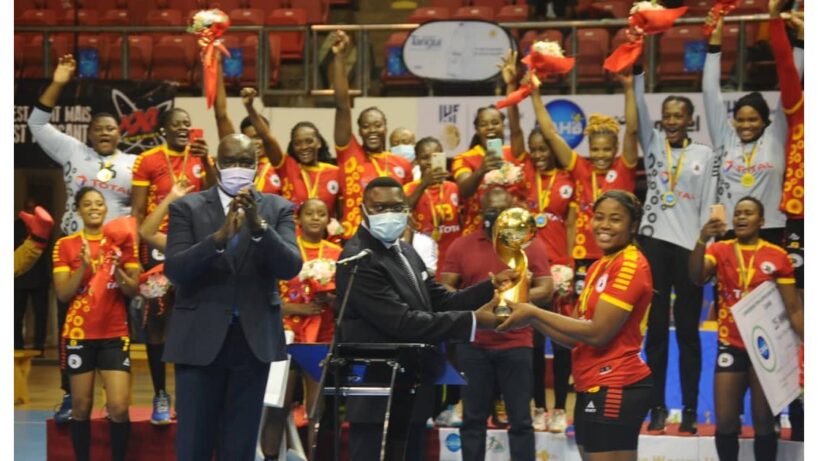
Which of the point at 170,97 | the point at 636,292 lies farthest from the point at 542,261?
the point at 170,97

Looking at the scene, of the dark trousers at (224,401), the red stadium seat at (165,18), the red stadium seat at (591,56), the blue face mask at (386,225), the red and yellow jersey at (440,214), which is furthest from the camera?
the red stadium seat at (165,18)

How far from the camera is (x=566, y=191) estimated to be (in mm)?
8062

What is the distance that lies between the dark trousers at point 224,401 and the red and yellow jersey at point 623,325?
1.41 metres

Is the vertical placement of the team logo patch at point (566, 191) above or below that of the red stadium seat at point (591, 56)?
below

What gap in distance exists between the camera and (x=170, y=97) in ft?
38.4

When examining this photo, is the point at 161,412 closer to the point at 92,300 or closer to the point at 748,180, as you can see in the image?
the point at 92,300

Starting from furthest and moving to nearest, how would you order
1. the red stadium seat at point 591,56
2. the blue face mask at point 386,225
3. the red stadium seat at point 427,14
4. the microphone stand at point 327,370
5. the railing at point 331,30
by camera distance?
1. the red stadium seat at point 427,14
2. the red stadium seat at point 591,56
3. the railing at point 331,30
4. the blue face mask at point 386,225
5. the microphone stand at point 327,370

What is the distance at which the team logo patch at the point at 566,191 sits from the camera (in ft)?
26.4

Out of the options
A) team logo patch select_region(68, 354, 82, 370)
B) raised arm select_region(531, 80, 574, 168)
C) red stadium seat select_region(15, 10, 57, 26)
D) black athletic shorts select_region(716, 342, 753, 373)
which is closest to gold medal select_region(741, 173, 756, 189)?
black athletic shorts select_region(716, 342, 753, 373)

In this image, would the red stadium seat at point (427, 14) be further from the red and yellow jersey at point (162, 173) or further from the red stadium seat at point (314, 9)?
the red and yellow jersey at point (162, 173)

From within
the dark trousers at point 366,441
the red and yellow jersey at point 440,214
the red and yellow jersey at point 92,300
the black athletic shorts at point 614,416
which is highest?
the red and yellow jersey at point 440,214

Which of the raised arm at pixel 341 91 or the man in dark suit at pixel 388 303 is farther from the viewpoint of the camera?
the raised arm at pixel 341 91

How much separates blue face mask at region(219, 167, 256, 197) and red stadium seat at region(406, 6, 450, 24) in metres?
8.38

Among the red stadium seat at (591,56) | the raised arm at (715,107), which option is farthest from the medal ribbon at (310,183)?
the red stadium seat at (591,56)
